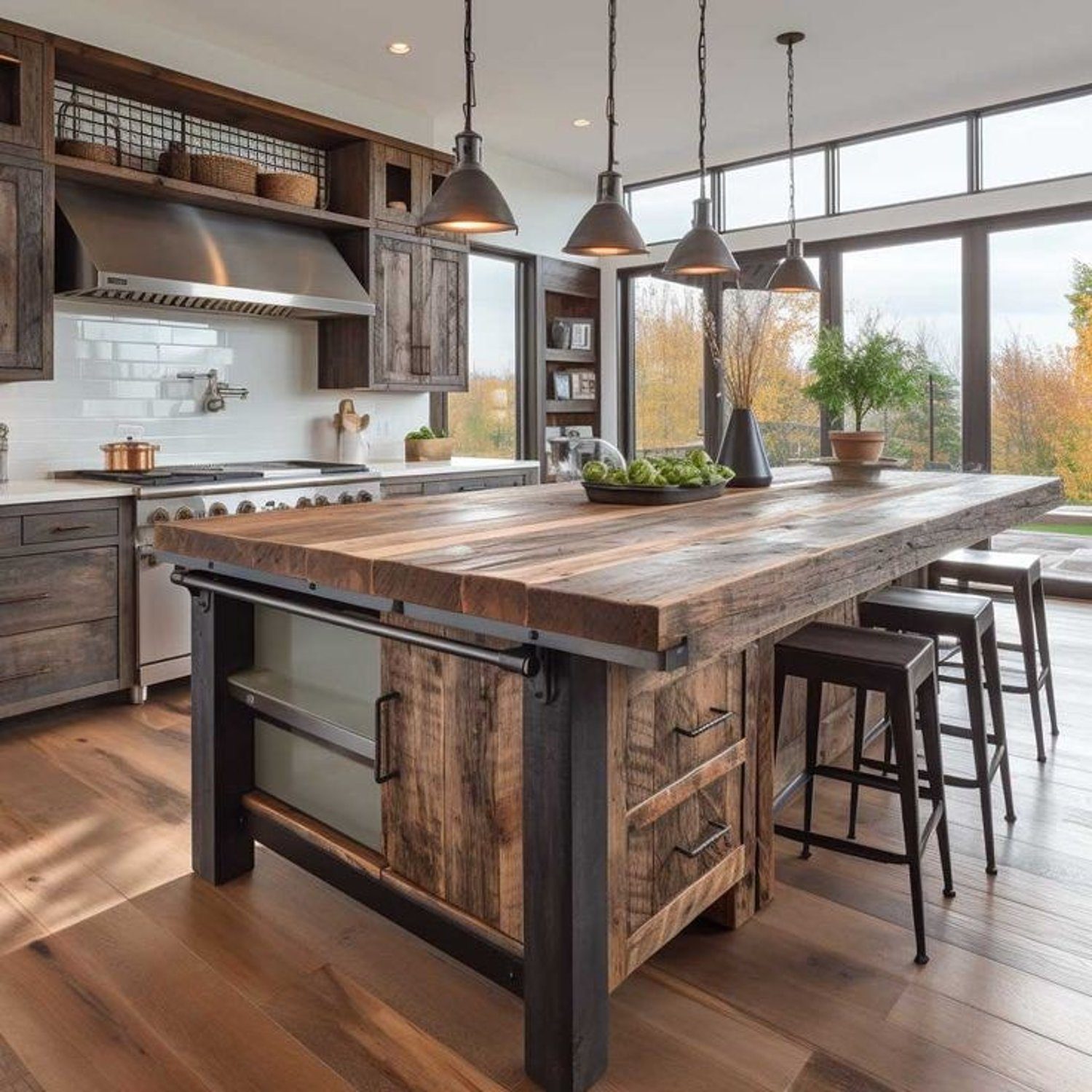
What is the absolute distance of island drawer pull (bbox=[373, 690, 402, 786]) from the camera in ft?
6.07

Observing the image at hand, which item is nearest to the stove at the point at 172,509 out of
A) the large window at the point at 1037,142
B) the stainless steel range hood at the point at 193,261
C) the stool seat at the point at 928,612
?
the stainless steel range hood at the point at 193,261

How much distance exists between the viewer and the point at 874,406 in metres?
3.27

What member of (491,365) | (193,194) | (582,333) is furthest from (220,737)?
(582,333)

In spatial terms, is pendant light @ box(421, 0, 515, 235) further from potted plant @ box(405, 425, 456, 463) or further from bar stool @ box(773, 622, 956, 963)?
potted plant @ box(405, 425, 456, 463)

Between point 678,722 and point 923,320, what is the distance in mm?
4923

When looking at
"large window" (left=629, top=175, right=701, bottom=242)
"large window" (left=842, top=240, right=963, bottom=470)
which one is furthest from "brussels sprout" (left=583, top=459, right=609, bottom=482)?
"large window" (left=629, top=175, right=701, bottom=242)

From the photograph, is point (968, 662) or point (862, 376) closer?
point (968, 662)

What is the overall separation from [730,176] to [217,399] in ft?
13.1

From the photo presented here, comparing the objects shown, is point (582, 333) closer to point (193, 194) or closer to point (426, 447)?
point (426, 447)

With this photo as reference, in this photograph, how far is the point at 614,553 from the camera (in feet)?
5.60

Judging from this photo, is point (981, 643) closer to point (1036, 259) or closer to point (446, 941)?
point (446, 941)

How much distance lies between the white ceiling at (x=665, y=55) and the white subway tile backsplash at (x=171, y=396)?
136 centimetres

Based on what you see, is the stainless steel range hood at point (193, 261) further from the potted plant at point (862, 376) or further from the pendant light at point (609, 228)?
the potted plant at point (862, 376)

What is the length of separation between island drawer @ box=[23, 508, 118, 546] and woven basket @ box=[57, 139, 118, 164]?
4.81 ft
